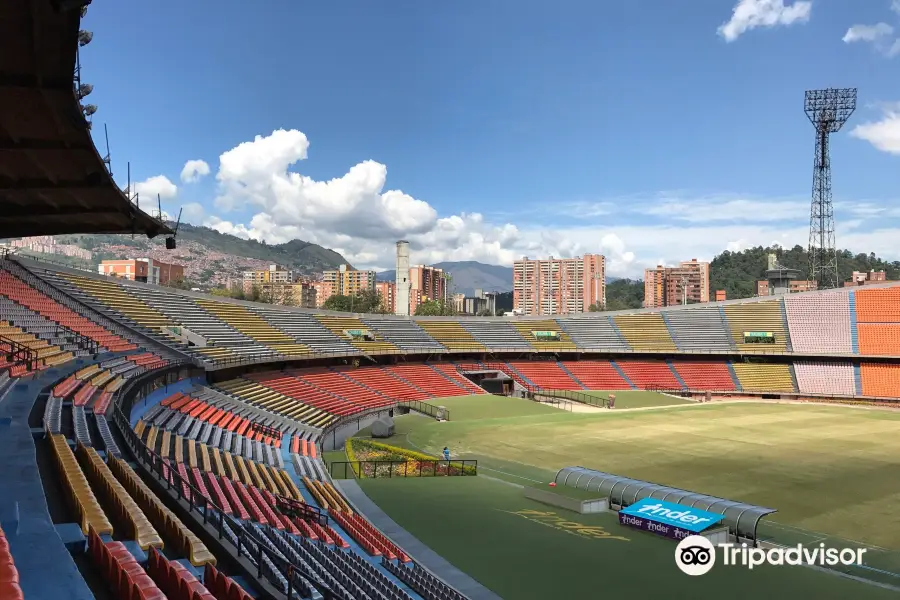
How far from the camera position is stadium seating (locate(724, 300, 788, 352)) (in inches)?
2441

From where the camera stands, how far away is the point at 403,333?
201 ft

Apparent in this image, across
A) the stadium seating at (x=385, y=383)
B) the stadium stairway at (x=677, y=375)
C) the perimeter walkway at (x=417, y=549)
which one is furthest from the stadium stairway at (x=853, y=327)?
the perimeter walkway at (x=417, y=549)

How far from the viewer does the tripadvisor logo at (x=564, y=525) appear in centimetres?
1797

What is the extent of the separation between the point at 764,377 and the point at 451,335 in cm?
2961

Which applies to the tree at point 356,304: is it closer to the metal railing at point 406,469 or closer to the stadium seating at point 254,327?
the stadium seating at point 254,327

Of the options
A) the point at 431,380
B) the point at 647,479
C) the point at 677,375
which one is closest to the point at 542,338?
the point at 677,375

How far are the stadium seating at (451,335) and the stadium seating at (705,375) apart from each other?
19562mm

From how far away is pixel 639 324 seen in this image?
68.2 meters

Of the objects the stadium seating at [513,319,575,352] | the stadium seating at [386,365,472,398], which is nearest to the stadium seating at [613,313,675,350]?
the stadium seating at [513,319,575,352]

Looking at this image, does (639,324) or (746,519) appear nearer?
(746,519)

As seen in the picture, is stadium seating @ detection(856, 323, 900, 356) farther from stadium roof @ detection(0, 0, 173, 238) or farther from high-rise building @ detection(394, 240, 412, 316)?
stadium roof @ detection(0, 0, 173, 238)

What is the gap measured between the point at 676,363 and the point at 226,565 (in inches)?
2375

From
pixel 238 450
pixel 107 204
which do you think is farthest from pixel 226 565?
pixel 238 450

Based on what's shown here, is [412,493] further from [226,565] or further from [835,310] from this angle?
[835,310]
